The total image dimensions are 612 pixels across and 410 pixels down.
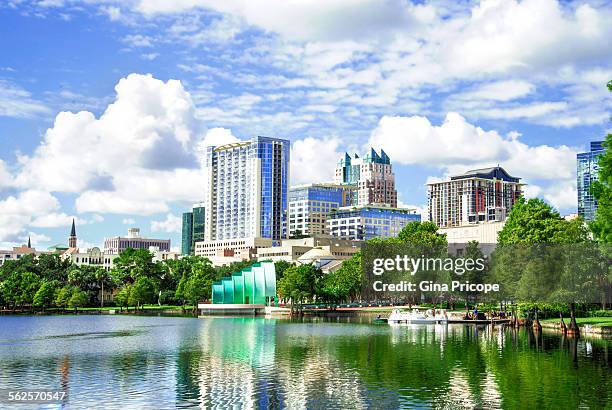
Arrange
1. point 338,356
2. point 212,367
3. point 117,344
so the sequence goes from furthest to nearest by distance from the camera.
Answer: point 117,344, point 338,356, point 212,367

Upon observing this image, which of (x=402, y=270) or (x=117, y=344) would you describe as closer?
(x=117, y=344)

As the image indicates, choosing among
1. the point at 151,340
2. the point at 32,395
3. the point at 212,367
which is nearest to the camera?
the point at 32,395

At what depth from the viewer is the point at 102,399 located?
43031 millimetres

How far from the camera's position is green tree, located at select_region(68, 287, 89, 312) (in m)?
193

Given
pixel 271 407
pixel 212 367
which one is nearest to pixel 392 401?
pixel 271 407

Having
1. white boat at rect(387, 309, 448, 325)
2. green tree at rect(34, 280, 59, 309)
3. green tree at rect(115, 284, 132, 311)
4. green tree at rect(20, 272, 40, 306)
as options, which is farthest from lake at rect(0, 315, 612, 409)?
green tree at rect(20, 272, 40, 306)

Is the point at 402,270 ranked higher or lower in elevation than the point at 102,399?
higher

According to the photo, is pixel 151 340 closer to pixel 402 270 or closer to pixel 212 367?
pixel 212 367

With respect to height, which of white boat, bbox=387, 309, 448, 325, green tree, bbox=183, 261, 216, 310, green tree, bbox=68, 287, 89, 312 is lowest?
white boat, bbox=387, 309, 448, 325

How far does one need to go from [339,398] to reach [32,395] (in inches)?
705

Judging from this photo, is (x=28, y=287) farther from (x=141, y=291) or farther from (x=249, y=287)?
Result: (x=249, y=287)

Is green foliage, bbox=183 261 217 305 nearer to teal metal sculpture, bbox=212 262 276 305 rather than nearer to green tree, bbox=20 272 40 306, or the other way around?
teal metal sculpture, bbox=212 262 276 305

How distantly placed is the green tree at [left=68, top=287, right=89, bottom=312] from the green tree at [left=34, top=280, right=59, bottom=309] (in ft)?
16.7

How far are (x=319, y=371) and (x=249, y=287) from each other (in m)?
127
